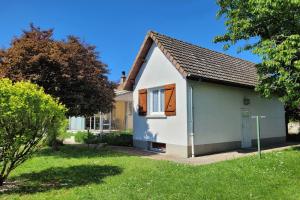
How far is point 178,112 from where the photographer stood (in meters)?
14.2

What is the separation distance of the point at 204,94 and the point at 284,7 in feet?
17.2

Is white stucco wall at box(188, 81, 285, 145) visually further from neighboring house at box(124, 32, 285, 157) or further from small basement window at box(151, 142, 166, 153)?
small basement window at box(151, 142, 166, 153)

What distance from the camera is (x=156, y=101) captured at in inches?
645

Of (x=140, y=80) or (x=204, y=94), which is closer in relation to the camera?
(x=204, y=94)

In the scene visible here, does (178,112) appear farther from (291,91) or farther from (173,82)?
(291,91)

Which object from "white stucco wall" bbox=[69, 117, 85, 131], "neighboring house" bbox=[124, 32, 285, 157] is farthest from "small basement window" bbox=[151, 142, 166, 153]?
"white stucco wall" bbox=[69, 117, 85, 131]

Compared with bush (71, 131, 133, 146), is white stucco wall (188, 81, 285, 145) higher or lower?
higher

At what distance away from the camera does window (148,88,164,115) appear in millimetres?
15906

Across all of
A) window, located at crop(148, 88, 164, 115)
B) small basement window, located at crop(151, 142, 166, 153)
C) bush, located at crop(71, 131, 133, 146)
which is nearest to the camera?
small basement window, located at crop(151, 142, 166, 153)

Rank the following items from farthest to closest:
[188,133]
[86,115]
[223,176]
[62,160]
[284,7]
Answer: [86,115], [188,133], [62,160], [284,7], [223,176]

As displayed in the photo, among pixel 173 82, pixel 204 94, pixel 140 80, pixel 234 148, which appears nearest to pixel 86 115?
pixel 140 80

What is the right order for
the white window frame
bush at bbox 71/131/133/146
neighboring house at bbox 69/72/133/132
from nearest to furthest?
the white window frame < bush at bbox 71/131/133/146 < neighboring house at bbox 69/72/133/132

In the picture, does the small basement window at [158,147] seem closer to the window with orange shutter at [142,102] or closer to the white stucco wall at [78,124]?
the window with orange shutter at [142,102]

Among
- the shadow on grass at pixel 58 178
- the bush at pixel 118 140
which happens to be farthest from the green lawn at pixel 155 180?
the bush at pixel 118 140
